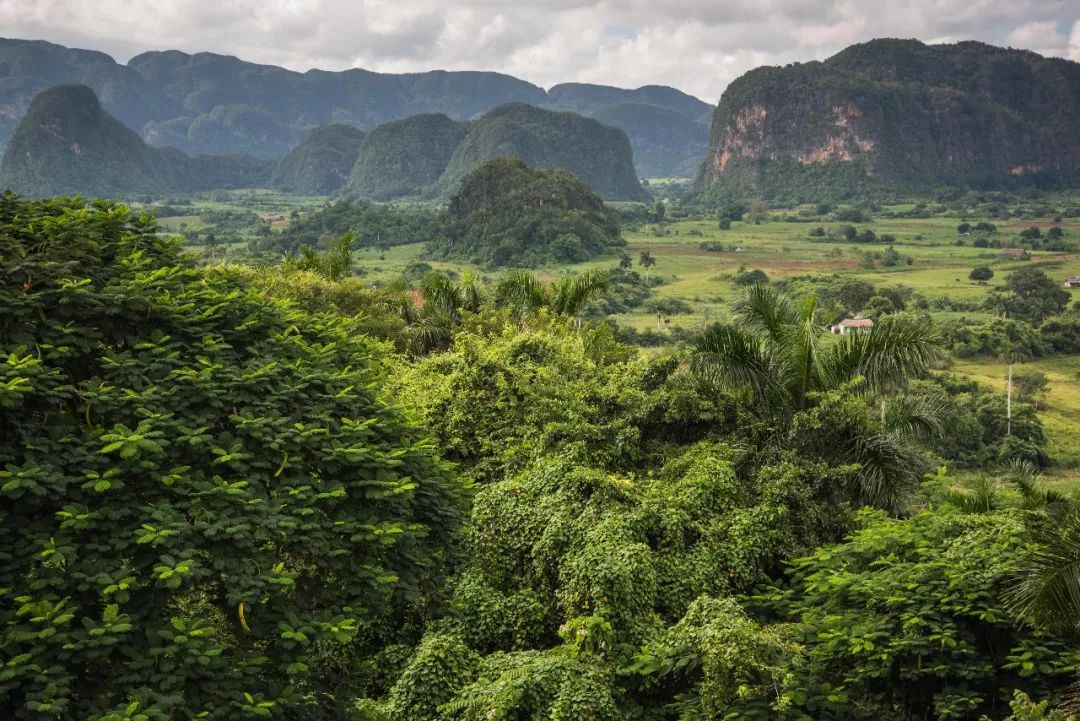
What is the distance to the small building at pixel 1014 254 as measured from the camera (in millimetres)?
68625

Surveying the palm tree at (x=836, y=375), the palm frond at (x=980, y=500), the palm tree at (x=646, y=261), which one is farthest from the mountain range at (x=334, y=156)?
the palm frond at (x=980, y=500)

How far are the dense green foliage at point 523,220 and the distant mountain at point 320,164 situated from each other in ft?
332

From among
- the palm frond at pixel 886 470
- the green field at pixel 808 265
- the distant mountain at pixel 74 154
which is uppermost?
the distant mountain at pixel 74 154

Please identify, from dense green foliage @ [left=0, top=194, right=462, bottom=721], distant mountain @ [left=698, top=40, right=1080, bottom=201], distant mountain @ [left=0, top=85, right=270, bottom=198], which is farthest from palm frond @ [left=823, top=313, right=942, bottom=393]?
distant mountain @ [left=0, top=85, right=270, bottom=198]

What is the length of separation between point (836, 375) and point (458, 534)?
185 inches

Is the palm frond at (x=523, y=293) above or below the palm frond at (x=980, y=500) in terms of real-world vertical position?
above

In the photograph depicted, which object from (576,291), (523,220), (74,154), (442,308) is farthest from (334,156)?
(576,291)

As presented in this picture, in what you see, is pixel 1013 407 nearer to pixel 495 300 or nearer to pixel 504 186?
pixel 495 300

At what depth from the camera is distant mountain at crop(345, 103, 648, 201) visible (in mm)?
154625

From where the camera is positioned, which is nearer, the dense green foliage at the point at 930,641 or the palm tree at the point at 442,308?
the dense green foliage at the point at 930,641

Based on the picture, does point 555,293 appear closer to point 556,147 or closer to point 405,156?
point 556,147

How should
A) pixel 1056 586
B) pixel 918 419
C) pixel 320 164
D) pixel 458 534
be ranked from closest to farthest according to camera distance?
pixel 1056 586, pixel 458 534, pixel 918 419, pixel 320 164

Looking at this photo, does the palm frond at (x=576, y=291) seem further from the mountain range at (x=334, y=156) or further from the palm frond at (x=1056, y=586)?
the mountain range at (x=334, y=156)

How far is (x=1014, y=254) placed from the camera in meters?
70.9
